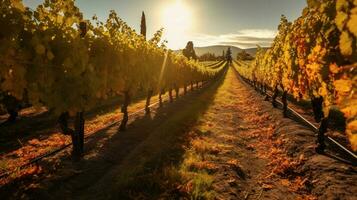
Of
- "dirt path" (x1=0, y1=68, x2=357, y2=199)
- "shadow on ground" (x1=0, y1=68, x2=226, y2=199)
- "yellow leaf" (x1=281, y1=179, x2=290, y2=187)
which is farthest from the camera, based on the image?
"yellow leaf" (x1=281, y1=179, x2=290, y2=187)

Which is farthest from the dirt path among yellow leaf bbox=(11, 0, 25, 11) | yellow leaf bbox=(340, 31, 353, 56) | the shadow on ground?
yellow leaf bbox=(340, 31, 353, 56)

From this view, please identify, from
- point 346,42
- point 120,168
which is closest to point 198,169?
point 120,168

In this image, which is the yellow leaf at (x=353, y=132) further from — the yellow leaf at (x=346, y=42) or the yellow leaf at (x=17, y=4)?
the yellow leaf at (x=17, y=4)

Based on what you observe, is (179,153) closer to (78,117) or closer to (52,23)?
(78,117)

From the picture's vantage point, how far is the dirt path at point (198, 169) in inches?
331

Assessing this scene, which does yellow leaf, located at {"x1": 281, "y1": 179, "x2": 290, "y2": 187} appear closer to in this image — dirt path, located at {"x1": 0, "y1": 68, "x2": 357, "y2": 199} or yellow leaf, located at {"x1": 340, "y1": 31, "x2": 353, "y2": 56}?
dirt path, located at {"x1": 0, "y1": 68, "x2": 357, "y2": 199}

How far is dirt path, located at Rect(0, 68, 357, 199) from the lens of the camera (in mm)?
8406

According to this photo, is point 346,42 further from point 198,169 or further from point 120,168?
point 120,168

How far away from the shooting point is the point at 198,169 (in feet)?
32.8

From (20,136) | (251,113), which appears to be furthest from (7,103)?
(251,113)

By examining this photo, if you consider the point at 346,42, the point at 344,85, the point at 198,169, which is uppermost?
the point at 346,42

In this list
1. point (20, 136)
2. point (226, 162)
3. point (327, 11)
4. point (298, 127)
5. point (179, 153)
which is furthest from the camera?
point (20, 136)

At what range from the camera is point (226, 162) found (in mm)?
10883

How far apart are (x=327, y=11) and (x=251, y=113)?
14.9 metres
